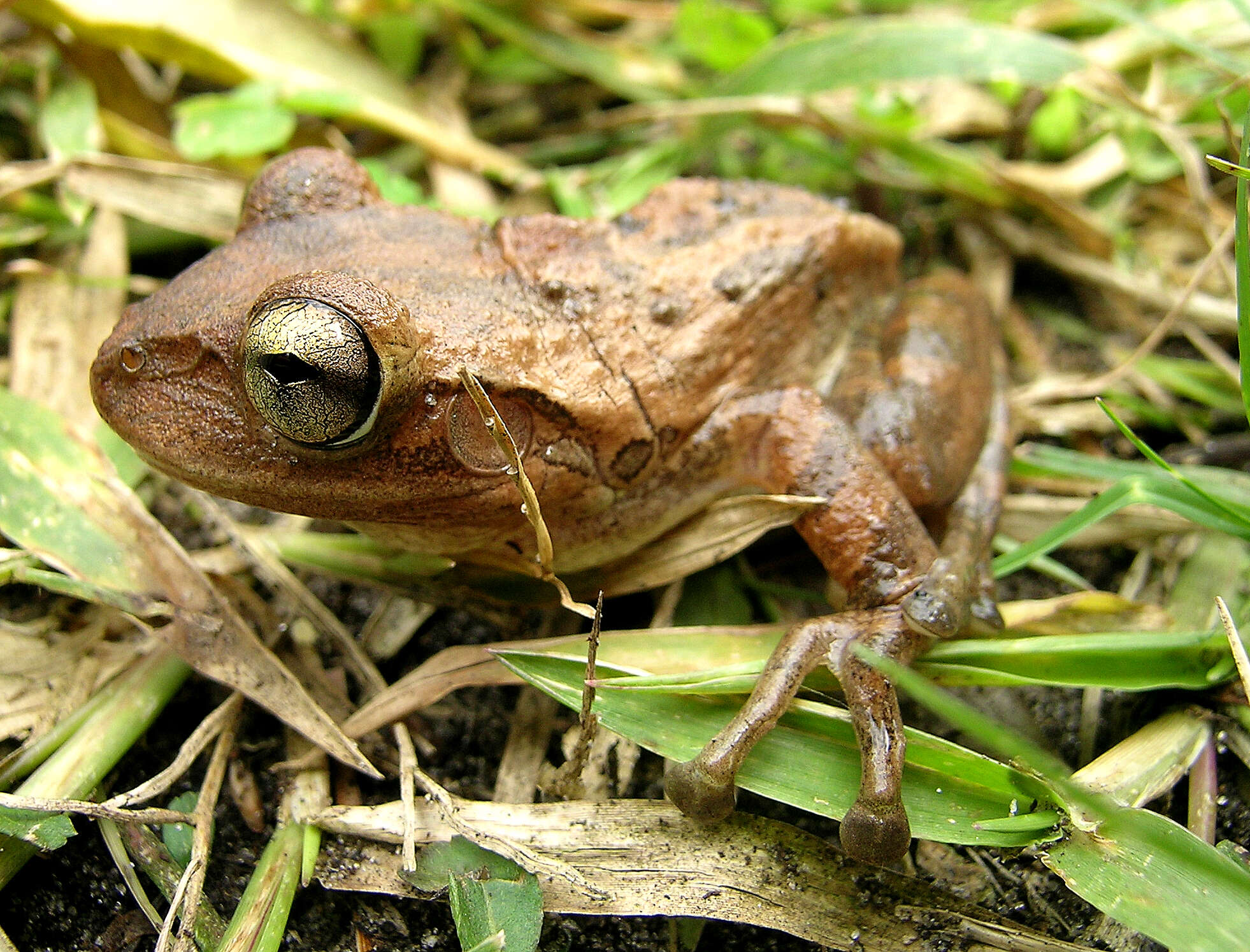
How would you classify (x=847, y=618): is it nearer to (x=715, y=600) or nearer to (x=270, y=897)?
(x=715, y=600)

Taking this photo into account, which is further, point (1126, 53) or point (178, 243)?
point (1126, 53)

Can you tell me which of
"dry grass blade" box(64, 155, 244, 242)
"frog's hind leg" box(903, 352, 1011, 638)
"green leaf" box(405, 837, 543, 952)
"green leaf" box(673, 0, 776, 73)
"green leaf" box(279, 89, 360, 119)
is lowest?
"green leaf" box(405, 837, 543, 952)

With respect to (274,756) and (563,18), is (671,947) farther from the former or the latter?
(563,18)

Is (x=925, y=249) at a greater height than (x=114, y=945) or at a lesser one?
greater

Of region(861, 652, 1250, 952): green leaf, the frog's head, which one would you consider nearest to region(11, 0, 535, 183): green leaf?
the frog's head

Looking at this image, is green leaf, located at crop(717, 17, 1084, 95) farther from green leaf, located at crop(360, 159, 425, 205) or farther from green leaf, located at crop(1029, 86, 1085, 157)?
green leaf, located at crop(360, 159, 425, 205)

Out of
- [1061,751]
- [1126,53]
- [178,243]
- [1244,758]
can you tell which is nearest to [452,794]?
[1061,751]

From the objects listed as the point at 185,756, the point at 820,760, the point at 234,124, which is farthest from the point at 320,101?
the point at 820,760
